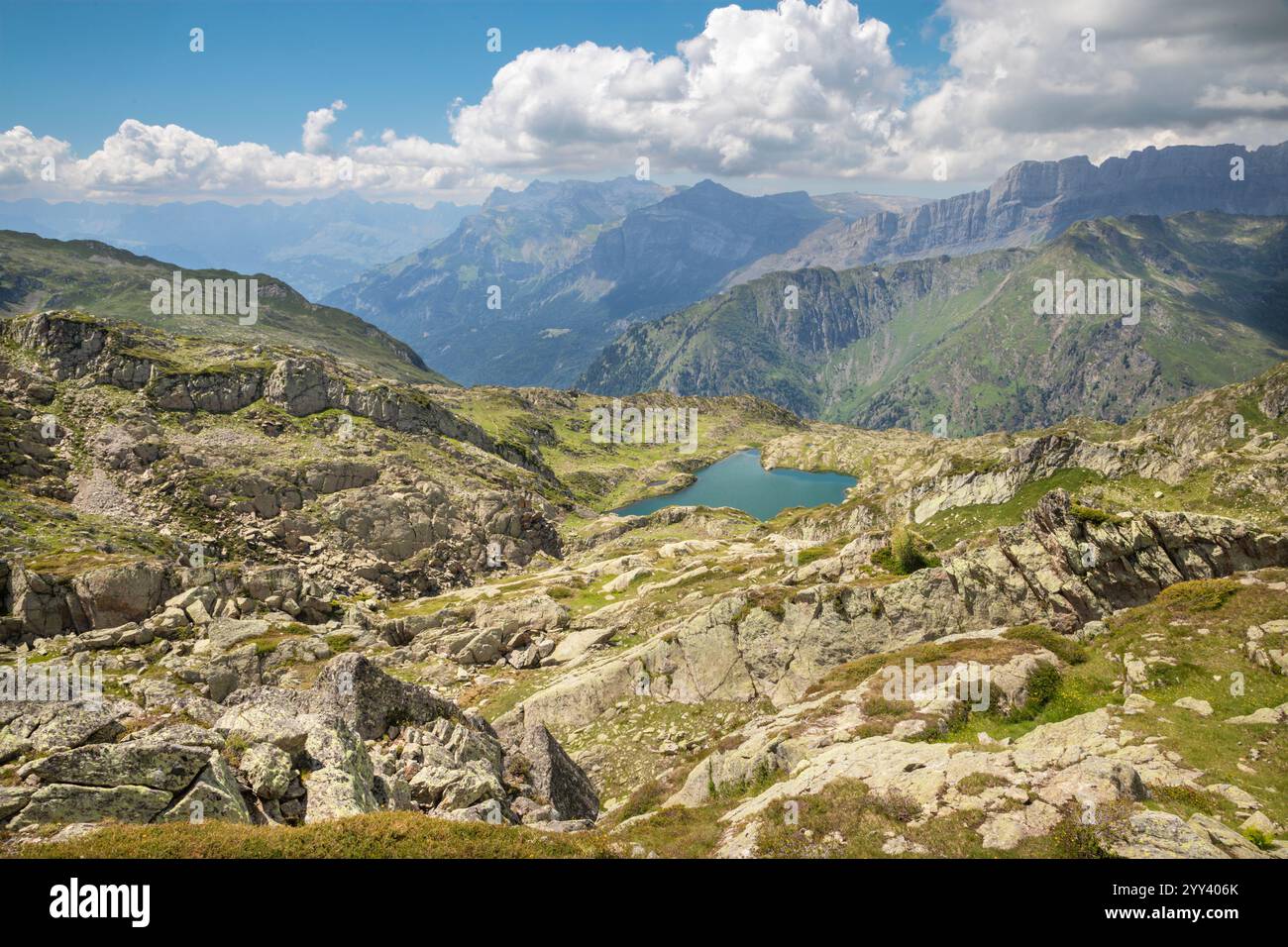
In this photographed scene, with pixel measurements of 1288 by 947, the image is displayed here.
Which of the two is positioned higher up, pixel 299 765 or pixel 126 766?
pixel 126 766

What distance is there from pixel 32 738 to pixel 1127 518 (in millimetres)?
50754

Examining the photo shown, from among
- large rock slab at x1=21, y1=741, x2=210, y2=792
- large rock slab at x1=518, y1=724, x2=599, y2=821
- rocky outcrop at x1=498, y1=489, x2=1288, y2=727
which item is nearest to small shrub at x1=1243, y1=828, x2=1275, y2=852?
rocky outcrop at x1=498, y1=489, x2=1288, y2=727

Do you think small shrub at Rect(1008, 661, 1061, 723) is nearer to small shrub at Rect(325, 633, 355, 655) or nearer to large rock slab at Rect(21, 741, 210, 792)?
large rock slab at Rect(21, 741, 210, 792)

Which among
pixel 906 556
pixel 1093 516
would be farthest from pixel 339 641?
pixel 1093 516

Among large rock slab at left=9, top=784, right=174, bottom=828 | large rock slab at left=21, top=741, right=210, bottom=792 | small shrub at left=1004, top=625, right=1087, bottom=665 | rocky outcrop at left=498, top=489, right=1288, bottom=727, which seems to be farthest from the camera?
rocky outcrop at left=498, top=489, right=1288, bottom=727

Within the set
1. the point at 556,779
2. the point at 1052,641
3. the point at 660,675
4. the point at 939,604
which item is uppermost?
the point at 1052,641

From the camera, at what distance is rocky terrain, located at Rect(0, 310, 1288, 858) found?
16.6 m

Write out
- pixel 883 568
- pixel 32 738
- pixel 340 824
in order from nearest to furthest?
pixel 340 824 → pixel 32 738 → pixel 883 568

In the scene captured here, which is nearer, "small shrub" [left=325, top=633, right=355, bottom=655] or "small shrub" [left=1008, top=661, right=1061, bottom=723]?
"small shrub" [left=1008, top=661, right=1061, bottom=723]

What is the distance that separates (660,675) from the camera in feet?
127

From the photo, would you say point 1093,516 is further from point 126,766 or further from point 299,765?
point 126,766
